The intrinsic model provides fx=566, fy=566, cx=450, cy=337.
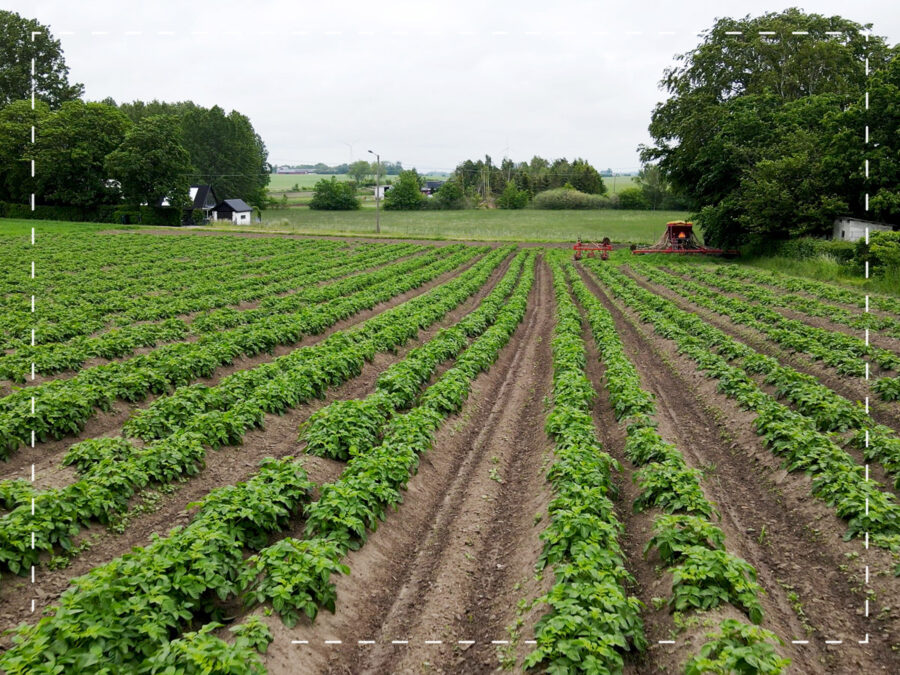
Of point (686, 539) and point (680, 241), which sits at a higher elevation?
point (680, 241)

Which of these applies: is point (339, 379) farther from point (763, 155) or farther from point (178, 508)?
point (763, 155)

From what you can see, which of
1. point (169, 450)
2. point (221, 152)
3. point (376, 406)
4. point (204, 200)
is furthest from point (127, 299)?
point (221, 152)

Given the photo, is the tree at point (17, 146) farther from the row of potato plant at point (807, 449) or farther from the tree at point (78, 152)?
the row of potato plant at point (807, 449)

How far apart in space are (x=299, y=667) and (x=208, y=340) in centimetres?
1290

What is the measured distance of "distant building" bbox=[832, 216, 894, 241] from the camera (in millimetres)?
33562

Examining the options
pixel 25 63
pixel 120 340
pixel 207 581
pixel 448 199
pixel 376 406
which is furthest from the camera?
pixel 448 199

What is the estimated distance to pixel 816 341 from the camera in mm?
17422

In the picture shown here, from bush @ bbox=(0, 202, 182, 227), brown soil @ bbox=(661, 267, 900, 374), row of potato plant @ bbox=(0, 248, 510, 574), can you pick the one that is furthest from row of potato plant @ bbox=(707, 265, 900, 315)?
bush @ bbox=(0, 202, 182, 227)

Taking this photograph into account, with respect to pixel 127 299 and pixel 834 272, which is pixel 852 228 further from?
pixel 127 299

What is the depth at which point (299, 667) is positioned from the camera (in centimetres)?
543

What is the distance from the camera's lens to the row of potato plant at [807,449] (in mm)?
7668

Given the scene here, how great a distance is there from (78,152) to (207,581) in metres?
75.4

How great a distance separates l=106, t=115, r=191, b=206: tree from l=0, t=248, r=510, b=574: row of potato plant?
207 feet

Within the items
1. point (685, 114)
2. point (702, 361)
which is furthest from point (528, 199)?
point (702, 361)
